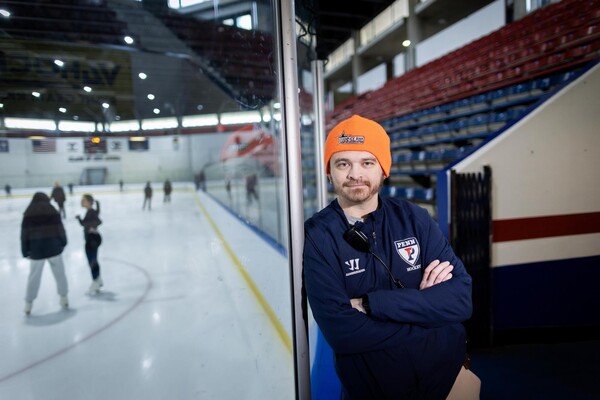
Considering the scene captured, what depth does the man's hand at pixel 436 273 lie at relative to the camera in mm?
1016

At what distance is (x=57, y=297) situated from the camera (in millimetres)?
4223

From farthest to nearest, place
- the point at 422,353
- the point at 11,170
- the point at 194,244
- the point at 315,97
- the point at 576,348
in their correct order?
the point at 194,244
the point at 11,170
the point at 315,97
the point at 576,348
the point at 422,353

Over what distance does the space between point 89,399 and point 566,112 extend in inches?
148

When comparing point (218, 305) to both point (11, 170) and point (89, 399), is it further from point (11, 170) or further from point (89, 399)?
point (11, 170)

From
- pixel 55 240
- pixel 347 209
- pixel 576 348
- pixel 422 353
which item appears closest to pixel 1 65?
pixel 55 240

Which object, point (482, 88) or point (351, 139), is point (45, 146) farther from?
point (482, 88)

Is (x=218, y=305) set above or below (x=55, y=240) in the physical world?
below

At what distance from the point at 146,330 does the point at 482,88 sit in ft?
20.0

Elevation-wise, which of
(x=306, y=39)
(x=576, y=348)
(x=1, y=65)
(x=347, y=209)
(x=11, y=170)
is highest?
(x=1, y=65)

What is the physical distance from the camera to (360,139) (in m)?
0.98

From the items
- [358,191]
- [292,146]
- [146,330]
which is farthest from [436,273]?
[146,330]

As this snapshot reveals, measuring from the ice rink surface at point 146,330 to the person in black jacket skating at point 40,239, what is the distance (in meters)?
0.33

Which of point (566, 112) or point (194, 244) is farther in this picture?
point (194, 244)

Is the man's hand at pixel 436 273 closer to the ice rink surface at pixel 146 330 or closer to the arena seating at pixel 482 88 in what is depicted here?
the ice rink surface at pixel 146 330
